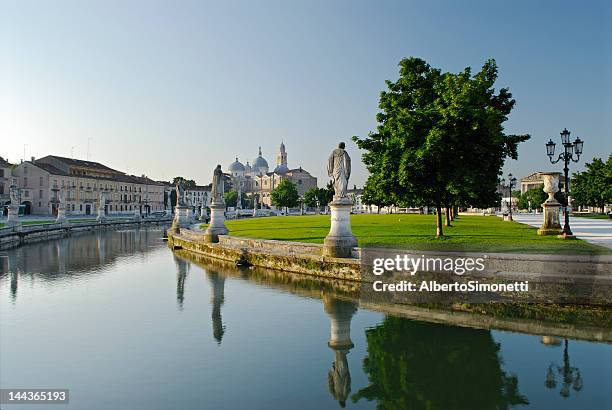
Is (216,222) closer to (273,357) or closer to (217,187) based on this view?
(217,187)

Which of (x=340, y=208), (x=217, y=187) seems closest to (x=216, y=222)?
(x=217, y=187)

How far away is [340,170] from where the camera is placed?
17656mm

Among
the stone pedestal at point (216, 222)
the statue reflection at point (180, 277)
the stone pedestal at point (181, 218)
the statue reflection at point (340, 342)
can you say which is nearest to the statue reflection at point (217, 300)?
the statue reflection at point (180, 277)

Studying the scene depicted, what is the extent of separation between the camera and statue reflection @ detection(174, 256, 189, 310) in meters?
15.0

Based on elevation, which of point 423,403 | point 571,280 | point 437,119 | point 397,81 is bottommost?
point 423,403

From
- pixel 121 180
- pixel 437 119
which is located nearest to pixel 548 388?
pixel 437 119

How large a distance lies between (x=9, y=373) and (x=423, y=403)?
283 inches

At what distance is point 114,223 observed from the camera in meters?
59.8

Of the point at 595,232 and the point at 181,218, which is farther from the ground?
the point at 181,218

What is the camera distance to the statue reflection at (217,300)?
11031mm

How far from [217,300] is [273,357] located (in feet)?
19.6

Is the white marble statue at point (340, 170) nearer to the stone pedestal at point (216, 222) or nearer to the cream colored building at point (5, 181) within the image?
the stone pedestal at point (216, 222)

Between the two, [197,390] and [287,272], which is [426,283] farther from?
[197,390]

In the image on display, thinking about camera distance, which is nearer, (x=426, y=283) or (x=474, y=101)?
(x=426, y=283)
